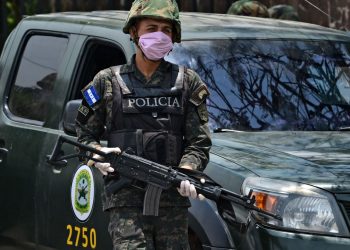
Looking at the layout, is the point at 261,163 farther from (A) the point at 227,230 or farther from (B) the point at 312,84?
(B) the point at 312,84

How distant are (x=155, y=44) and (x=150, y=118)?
32 centimetres

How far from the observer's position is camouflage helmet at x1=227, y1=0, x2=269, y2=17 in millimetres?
9781

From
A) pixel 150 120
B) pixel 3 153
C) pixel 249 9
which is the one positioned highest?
pixel 249 9

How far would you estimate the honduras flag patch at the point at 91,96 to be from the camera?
16.6ft

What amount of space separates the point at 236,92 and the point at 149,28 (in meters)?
1.13

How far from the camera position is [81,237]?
6.03m

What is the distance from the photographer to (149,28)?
5027 millimetres

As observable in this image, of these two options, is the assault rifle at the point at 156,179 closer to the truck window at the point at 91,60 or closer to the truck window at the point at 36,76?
the truck window at the point at 91,60

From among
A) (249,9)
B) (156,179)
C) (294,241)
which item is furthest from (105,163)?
(249,9)

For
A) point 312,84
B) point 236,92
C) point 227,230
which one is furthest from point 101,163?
point 312,84

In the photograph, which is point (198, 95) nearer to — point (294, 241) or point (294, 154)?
point (294, 154)

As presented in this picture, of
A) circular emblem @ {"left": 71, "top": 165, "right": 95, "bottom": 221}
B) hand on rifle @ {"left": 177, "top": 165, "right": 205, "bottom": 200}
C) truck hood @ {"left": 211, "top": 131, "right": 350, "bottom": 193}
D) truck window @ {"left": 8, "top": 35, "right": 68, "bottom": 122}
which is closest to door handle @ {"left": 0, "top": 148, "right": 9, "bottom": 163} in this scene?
truck window @ {"left": 8, "top": 35, "right": 68, "bottom": 122}

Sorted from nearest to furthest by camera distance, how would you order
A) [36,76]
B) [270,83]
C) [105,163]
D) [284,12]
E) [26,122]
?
[105,163] < [270,83] < [26,122] < [36,76] < [284,12]

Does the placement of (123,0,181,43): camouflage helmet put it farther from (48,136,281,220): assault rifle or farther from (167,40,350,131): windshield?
(167,40,350,131): windshield
